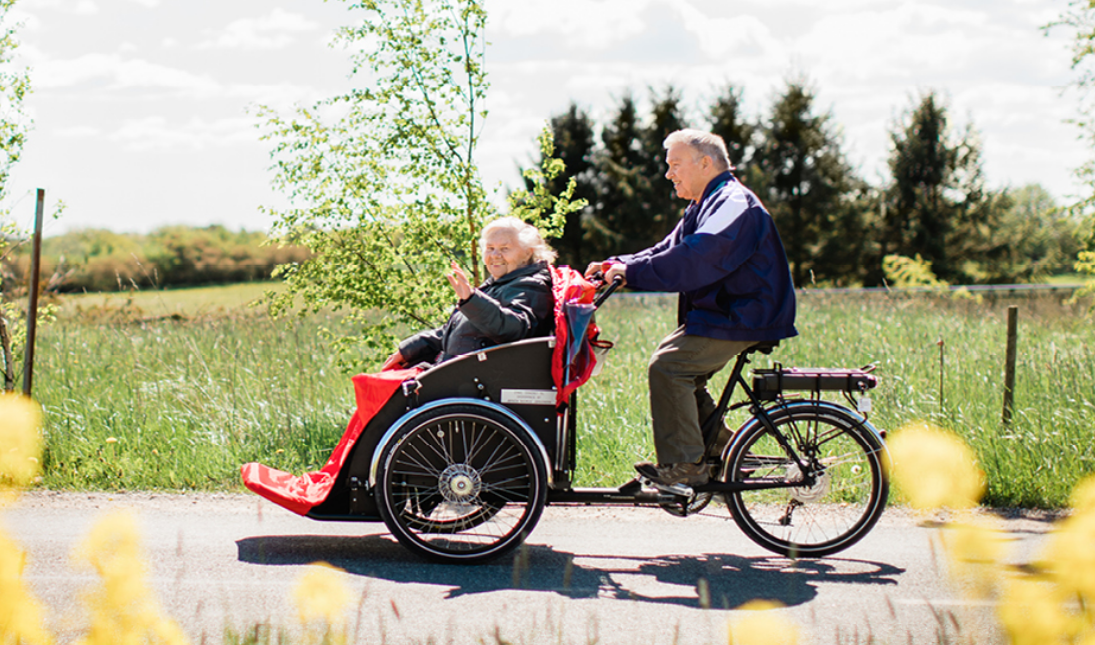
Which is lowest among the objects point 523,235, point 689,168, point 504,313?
point 504,313

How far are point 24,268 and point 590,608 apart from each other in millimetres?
8875

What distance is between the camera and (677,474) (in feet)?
14.7

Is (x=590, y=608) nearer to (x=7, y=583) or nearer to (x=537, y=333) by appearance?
(x=537, y=333)

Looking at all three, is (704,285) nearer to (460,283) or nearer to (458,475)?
(460,283)

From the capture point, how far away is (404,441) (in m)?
4.35

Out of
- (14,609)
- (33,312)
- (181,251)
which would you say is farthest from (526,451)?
(181,251)

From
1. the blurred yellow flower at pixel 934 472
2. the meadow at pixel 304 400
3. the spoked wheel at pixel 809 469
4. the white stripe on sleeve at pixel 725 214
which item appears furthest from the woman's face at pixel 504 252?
the blurred yellow flower at pixel 934 472

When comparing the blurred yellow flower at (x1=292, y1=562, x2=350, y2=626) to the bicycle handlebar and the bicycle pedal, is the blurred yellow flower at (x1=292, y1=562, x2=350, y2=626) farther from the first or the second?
the bicycle pedal

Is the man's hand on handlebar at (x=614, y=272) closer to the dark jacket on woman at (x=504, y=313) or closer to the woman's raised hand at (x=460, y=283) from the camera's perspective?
the dark jacket on woman at (x=504, y=313)

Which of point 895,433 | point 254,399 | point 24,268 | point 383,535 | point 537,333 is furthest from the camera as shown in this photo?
point 24,268

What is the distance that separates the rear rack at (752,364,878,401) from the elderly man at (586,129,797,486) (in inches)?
9.3

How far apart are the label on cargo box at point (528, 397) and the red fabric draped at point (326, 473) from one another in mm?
464

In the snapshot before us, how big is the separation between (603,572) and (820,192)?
117ft

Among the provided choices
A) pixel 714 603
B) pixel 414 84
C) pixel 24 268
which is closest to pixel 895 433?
pixel 714 603
